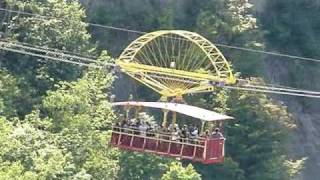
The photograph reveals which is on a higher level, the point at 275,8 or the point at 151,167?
the point at 275,8

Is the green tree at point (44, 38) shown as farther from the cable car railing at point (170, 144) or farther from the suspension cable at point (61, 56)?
the cable car railing at point (170, 144)

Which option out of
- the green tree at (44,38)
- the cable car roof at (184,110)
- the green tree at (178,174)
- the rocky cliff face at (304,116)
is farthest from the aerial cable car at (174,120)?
the rocky cliff face at (304,116)

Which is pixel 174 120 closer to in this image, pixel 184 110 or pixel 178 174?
pixel 184 110

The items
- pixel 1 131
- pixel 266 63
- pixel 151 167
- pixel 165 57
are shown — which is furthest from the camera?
pixel 266 63

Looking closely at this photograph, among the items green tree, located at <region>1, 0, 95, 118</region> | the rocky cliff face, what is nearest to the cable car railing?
green tree, located at <region>1, 0, 95, 118</region>

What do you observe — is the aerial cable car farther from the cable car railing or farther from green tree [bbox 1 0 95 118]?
green tree [bbox 1 0 95 118]

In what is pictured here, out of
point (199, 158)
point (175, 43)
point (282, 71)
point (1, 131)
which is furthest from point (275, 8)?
point (199, 158)

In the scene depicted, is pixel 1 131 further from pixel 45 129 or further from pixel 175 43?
pixel 175 43
